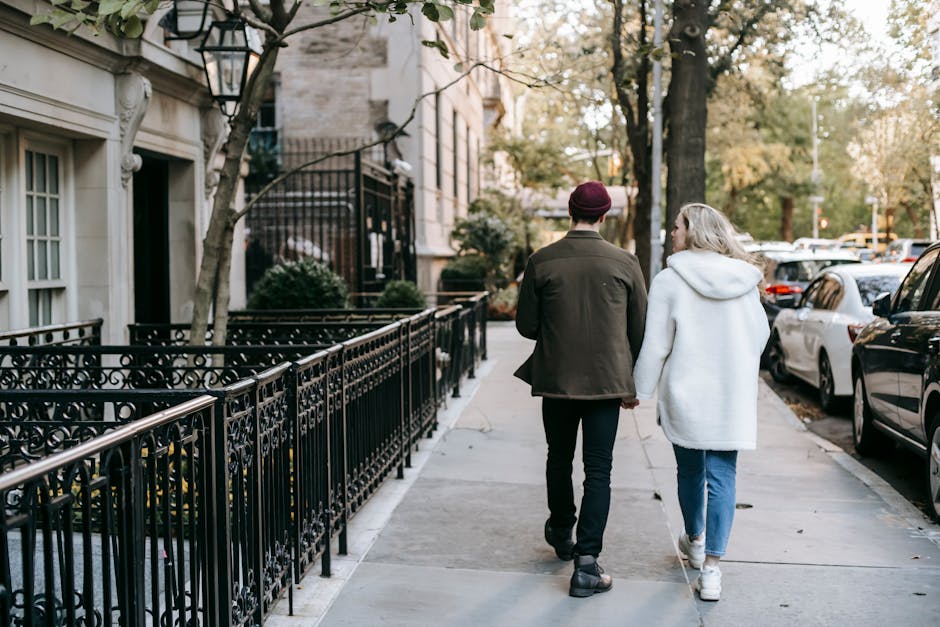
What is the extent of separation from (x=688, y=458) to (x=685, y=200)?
9.10 m

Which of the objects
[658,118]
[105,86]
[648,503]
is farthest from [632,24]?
[648,503]

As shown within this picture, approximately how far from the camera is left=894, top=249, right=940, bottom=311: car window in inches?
322

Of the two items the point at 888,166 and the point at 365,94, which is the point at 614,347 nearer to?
the point at 365,94

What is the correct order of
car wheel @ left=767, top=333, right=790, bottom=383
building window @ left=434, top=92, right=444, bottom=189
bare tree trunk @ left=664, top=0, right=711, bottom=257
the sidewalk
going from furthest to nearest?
1. building window @ left=434, top=92, right=444, bottom=189
2. car wheel @ left=767, top=333, right=790, bottom=383
3. bare tree trunk @ left=664, top=0, right=711, bottom=257
4. the sidewalk

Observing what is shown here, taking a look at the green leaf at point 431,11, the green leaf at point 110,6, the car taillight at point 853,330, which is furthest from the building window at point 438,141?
the green leaf at point 110,6

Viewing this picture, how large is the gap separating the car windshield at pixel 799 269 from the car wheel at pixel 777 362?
89.0 inches

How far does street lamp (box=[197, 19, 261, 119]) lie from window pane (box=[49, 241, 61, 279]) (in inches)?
73.0

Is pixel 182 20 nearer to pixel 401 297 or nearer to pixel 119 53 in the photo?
pixel 119 53

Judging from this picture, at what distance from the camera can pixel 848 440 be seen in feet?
33.3

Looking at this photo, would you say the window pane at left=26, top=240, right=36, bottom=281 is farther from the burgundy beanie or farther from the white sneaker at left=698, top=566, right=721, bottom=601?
the white sneaker at left=698, top=566, right=721, bottom=601

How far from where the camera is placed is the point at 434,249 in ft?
78.1

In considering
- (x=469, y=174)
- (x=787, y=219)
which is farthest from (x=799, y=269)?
(x=787, y=219)

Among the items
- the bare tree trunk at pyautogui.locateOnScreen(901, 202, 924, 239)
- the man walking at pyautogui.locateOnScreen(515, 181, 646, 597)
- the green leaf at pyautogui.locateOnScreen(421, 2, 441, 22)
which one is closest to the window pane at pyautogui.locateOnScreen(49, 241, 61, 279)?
the green leaf at pyautogui.locateOnScreen(421, 2, 441, 22)

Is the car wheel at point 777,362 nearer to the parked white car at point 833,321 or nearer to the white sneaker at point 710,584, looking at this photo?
the parked white car at point 833,321
